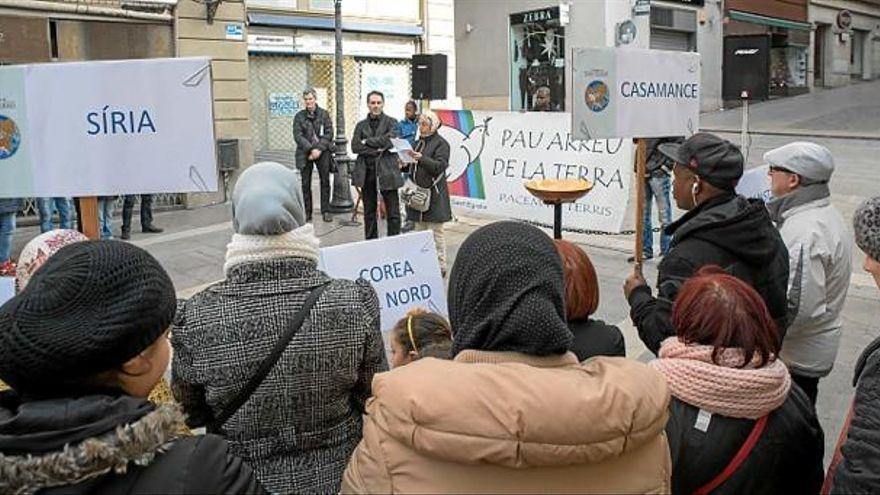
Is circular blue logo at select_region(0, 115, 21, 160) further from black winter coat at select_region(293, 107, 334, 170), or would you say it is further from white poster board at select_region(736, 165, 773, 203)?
black winter coat at select_region(293, 107, 334, 170)

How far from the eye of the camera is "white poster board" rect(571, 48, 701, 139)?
5.96 m

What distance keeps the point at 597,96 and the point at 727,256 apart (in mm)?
3096

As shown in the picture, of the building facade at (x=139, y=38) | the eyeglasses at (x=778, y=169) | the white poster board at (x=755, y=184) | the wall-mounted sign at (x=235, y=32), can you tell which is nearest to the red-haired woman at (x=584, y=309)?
the eyeglasses at (x=778, y=169)

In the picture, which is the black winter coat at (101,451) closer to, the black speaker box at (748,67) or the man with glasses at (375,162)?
the man with glasses at (375,162)

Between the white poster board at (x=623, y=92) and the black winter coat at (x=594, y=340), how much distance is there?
11.3ft

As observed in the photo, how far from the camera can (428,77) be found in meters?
13.7

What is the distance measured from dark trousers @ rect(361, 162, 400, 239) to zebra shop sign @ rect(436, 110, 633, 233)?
5.97ft

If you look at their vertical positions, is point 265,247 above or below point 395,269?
above

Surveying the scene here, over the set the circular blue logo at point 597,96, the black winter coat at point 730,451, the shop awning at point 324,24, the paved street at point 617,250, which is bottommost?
the paved street at point 617,250

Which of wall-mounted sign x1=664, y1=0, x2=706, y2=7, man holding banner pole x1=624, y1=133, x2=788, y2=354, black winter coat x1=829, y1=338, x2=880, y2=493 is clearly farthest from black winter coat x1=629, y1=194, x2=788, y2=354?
wall-mounted sign x1=664, y1=0, x2=706, y2=7

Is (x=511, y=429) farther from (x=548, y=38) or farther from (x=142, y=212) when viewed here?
(x=548, y=38)

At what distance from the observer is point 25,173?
366 cm

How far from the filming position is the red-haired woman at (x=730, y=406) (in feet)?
7.19

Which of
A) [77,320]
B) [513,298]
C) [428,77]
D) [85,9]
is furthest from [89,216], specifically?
[85,9]
